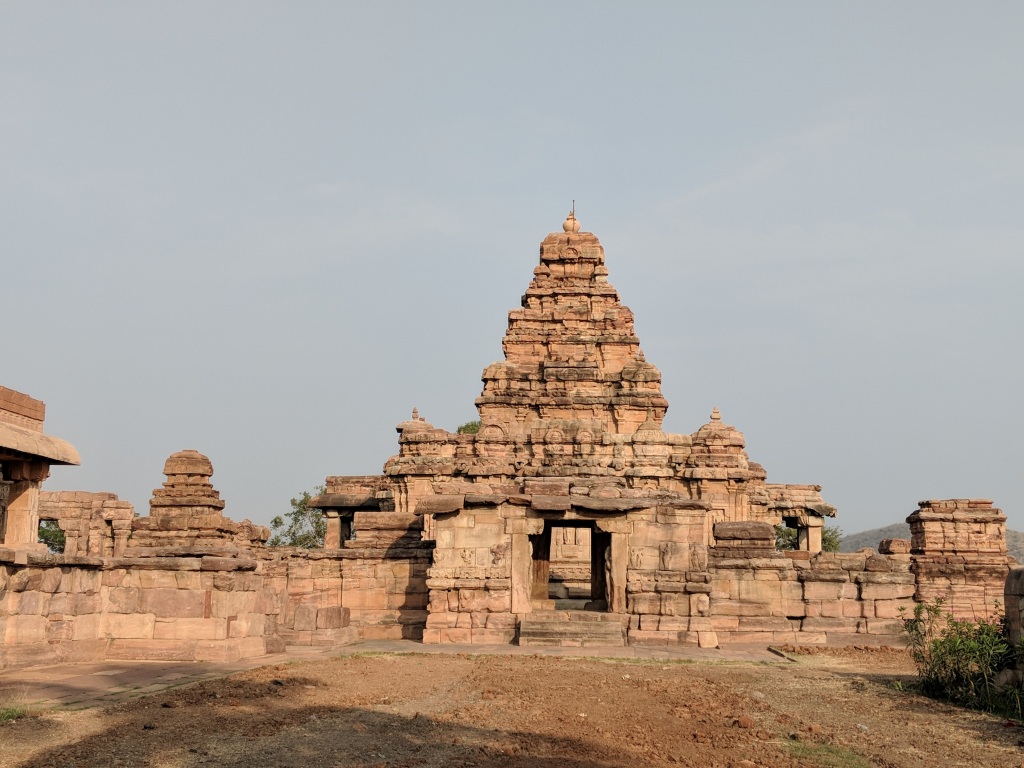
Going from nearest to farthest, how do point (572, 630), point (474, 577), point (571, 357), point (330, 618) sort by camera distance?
point (330, 618), point (572, 630), point (474, 577), point (571, 357)

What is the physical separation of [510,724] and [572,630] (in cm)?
795

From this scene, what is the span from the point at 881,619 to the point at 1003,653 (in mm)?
8209

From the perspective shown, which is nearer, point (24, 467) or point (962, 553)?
point (24, 467)

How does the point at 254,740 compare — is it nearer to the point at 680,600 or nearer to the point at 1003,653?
the point at 1003,653

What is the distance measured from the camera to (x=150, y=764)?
7230mm

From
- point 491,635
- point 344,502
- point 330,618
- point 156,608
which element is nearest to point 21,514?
point 156,608

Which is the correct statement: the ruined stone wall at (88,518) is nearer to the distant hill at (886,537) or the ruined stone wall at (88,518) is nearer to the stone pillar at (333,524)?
the stone pillar at (333,524)

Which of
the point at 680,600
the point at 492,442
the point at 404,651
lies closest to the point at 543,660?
the point at 404,651

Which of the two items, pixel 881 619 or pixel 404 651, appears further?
pixel 881 619

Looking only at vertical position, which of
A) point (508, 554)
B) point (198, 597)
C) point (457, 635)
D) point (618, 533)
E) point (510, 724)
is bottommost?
point (457, 635)

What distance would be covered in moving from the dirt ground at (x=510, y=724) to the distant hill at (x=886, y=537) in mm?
60674

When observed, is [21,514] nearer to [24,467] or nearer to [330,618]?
[24,467]

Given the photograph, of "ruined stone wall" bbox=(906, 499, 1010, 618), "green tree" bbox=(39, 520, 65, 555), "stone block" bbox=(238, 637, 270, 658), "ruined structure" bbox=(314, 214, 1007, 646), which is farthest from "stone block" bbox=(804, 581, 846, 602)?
"green tree" bbox=(39, 520, 65, 555)

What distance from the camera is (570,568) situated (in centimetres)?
2819
